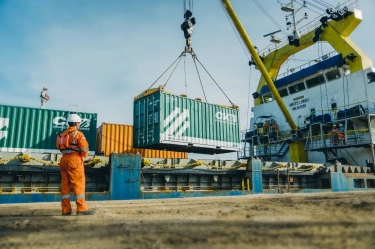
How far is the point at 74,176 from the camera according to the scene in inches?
181

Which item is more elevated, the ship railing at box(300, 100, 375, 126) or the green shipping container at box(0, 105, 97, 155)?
the ship railing at box(300, 100, 375, 126)

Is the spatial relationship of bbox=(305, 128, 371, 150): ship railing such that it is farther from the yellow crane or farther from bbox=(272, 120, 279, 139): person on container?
bbox=(272, 120, 279, 139): person on container

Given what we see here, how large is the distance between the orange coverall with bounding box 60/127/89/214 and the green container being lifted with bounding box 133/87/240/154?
8.16m

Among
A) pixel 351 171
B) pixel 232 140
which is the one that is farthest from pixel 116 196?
pixel 351 171

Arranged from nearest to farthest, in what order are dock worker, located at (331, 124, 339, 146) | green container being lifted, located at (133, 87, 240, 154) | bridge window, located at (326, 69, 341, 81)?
green container being lifted, located at (133, 87, 240, 154)
dock worker, located at (331, 124, 339, 146)
bridge window, located at (326, 69, 341, 81)

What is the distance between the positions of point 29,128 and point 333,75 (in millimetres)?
18859

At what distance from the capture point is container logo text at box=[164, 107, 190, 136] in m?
13.4

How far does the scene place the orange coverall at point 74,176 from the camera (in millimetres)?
4512

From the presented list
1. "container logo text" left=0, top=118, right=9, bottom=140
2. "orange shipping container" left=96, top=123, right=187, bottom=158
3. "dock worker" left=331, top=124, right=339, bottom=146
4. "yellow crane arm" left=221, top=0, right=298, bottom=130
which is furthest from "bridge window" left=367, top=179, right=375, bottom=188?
"container logo text" left=0, top=118, right=9, bottom=140

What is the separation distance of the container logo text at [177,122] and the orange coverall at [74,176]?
27.9 feet

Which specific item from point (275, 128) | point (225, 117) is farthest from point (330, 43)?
point (225, 117)

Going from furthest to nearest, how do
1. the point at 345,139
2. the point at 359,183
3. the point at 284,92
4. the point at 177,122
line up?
the point at 284,92 < the point at 345,139 < the point at 359,183 < the point at 177,122

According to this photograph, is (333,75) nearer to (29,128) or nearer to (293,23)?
(293,23)

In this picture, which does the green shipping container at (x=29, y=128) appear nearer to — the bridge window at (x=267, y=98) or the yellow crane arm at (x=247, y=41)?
the yellow crane arm at (x=247, y=41)
